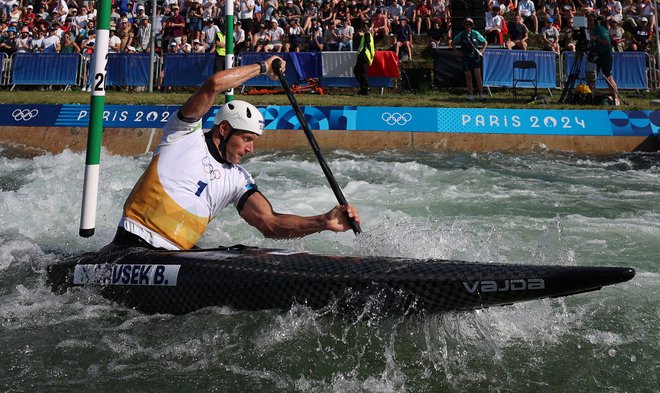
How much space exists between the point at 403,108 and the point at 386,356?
389 inches

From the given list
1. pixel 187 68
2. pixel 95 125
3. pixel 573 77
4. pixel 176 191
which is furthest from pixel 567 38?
pixel 176 191

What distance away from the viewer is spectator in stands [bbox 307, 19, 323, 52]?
18.4 m

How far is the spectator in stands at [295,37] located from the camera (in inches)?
734

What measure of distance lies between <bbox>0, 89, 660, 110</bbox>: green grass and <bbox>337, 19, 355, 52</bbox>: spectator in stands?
117 cm

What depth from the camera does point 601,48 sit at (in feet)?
47.3

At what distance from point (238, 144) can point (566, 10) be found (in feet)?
52.9

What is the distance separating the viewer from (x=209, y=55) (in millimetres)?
17344

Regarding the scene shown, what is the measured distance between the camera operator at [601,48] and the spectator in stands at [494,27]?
126 inches

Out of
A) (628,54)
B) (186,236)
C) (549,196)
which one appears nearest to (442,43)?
(628,54)

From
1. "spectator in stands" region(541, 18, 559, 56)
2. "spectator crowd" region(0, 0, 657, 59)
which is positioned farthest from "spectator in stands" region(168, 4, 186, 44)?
"spectator in stands" region(541, 18, 559, 56)

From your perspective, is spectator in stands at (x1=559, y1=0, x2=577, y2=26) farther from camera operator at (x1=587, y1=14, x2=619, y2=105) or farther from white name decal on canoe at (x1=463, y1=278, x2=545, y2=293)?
white name decal on canoe at (x1=463, y1=278, x2=545, y2=293)

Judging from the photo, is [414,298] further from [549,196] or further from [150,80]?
[150,80]

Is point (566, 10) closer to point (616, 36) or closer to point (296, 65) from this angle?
point (616, 36)

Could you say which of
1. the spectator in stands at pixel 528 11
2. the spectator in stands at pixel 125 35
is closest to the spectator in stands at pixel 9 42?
the spectator in stands at pixel 125 35
